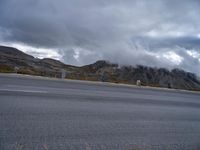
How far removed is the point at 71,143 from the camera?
5922 millimetres

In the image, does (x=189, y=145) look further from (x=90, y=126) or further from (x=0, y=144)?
(x=0, y=144)

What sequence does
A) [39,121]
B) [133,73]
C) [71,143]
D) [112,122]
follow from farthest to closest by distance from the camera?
[133,73], [112,122], [39,121], [71,143]

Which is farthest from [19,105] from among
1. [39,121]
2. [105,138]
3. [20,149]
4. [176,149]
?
[176,149]

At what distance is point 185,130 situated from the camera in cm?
884

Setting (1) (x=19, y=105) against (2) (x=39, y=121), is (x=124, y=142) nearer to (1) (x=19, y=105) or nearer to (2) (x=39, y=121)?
(2) (x=39, y=121)

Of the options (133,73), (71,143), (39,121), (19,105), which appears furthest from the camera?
(133,73)

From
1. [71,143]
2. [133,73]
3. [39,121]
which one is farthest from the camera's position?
[133,73]

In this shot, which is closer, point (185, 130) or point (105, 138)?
point (105, 138)

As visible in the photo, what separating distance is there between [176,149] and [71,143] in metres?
2.22

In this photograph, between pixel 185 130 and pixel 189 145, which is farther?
pixel 185 130

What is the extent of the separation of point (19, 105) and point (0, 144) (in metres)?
4.45

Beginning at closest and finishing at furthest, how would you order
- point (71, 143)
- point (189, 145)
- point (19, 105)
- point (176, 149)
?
point (71, 143), point (176, 149), point (189, 145), point (19, 105)

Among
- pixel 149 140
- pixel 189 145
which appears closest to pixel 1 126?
pixel 149 140

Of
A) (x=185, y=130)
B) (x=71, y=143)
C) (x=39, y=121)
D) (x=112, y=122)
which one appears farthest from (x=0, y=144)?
(x=185, y=130)
